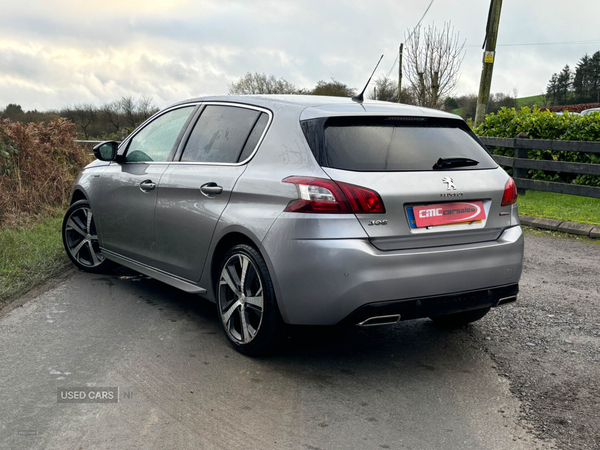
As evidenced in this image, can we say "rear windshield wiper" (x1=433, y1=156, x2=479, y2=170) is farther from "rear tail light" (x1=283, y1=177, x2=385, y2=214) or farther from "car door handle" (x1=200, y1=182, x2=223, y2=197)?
"car door handle" (x1=200, y1=182, x2=223, y2=197)

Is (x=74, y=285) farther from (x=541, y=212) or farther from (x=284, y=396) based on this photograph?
(x=541, y=212)

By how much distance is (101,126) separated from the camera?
1065 inches


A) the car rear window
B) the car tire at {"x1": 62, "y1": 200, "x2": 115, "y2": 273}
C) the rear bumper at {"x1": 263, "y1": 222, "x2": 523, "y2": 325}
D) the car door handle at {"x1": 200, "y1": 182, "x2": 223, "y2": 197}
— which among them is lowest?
the car tire at {"x1": 62, "y1": 200, "x2": 115, "y2": 273}

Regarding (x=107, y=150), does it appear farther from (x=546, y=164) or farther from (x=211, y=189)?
(x=546, y=164)

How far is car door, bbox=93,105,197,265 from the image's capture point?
5020 mm

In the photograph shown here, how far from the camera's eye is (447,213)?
3.70 m

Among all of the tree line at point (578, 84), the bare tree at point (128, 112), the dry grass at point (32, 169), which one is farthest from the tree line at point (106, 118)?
the tree line at point (578, 84)

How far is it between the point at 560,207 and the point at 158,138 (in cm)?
785

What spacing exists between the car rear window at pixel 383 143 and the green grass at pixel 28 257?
3.25m

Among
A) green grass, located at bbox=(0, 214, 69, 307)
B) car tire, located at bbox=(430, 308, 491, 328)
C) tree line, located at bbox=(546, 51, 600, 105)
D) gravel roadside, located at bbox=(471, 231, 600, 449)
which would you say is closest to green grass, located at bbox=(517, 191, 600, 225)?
gravel roadside, located at bbox=(471, 231, 600, 449)

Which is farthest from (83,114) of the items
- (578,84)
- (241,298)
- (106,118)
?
(578,84)

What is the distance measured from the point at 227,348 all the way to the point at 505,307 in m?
2.44

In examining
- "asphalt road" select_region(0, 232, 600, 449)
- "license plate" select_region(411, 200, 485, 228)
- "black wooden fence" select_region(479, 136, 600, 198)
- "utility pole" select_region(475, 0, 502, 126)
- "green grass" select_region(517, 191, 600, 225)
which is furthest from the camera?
"utility pole" select_region(475, 0, 502, 126)

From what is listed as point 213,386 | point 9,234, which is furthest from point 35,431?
point 9,234
